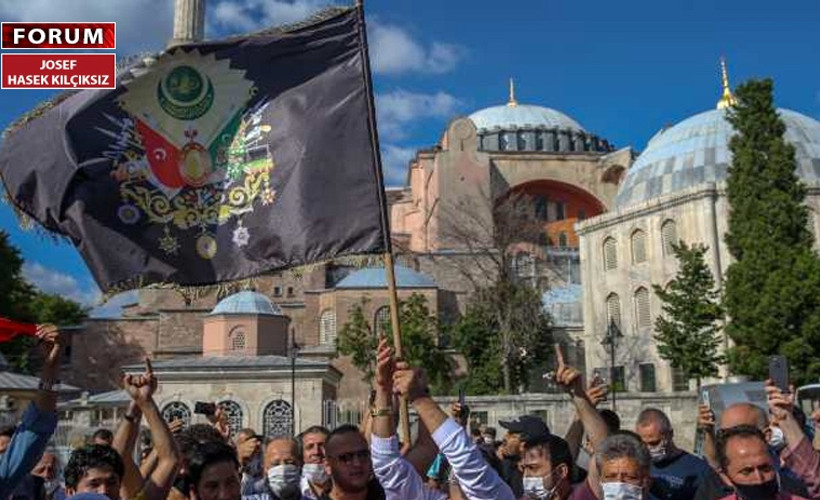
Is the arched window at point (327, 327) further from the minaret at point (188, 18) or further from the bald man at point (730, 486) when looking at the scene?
the bald man at point (730, 486)

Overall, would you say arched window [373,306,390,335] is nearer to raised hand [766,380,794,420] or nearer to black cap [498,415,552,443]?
raised hand [766,380,794,420]

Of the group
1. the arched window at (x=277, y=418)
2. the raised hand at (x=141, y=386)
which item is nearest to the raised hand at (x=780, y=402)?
the raised hand at (x=141, y=386)

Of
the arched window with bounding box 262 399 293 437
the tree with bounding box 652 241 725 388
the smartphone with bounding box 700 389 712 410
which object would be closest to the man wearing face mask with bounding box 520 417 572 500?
the smartphone with bounding box 700 389 712 410

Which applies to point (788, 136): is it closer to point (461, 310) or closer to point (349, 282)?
point (461, 310)

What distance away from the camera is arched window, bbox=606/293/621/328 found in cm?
4009

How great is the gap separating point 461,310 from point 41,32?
37.3 m

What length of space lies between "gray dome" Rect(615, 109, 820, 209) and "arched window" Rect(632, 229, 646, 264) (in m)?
1.62

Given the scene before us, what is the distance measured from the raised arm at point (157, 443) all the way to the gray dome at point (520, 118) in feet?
200

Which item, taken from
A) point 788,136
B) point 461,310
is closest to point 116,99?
point 788,136

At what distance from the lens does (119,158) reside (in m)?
6.74

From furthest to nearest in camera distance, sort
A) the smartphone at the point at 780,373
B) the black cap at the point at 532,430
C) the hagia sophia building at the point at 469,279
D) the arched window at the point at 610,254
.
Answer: the arched window at the point at 610,254
the hagia sophia building at the point at 469,279
the smartphone at the point at 780,373
the black cap at the point at 532,430

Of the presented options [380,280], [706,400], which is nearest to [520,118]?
[380,280]

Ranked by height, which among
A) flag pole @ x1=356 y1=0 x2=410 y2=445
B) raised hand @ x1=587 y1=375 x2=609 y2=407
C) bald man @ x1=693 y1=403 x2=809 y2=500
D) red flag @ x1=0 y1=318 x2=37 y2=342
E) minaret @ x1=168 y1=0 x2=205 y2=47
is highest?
minaret @ x1=168 y1=0 x2=205 y2=47

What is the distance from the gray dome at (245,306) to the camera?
41.9 meters
